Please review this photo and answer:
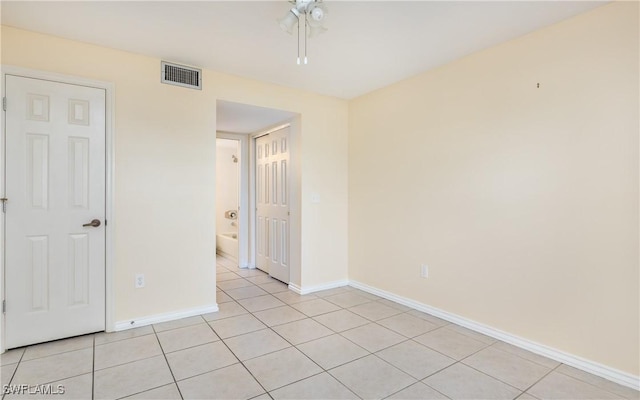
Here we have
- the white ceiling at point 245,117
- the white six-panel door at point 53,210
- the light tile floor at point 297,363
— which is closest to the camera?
the light tile floor at point 297,363

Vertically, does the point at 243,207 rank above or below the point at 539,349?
above

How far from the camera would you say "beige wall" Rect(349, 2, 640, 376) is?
202 centimetres

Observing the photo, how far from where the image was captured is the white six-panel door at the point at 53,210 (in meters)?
2.36

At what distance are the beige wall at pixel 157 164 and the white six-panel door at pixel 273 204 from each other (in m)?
0.87

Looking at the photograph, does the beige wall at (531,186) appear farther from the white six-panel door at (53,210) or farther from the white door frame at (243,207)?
the white six-panel door at (53,210)

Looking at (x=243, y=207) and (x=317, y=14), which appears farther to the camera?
(x=243, y=207)

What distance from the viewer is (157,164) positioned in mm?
2883

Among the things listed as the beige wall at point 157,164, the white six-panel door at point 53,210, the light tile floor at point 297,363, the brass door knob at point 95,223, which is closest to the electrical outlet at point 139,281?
the beige wall at point 157,164

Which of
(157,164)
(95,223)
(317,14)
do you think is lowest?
(95,223)

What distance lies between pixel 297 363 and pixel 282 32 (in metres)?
2.42

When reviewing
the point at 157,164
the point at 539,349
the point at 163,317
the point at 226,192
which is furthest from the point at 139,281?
the point at 226,192

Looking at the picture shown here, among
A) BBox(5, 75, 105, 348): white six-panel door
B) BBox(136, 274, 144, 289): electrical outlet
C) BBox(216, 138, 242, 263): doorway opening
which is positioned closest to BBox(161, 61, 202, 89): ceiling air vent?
BBox(5, 75, 105, 348): white six-panel door

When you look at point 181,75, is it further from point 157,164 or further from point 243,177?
point 243,177

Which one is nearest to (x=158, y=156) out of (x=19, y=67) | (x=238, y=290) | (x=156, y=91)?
(x=156, y=91)
